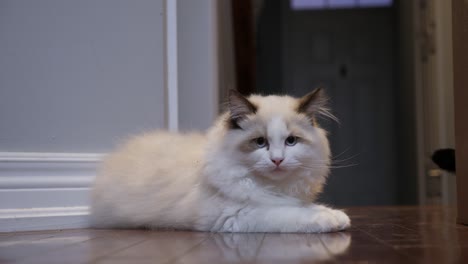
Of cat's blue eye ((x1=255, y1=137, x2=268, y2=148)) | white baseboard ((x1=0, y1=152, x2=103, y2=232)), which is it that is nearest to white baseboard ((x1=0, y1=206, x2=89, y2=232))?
white baseboard ((x1=0, y1=152, x2=103, y2=232))

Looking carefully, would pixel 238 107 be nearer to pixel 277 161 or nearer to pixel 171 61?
pixel 277 161

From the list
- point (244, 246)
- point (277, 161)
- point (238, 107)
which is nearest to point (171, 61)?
point (238, 107)

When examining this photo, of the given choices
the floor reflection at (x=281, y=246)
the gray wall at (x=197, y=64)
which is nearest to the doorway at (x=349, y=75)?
the gray wall at (x=197, y=64)

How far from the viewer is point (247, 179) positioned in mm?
1757

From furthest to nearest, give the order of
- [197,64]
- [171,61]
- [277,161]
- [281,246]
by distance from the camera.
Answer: [197,64] < [171,61] < [277,161] < [281,246]

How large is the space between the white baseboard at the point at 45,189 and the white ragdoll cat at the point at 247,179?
0.22 metres

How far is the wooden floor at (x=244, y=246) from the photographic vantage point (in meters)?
1.19

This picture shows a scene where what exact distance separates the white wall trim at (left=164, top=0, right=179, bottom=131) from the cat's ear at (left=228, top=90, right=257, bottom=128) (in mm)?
627

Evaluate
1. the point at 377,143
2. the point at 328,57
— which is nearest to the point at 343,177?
the point at 377,143

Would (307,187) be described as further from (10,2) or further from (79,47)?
(10,2)

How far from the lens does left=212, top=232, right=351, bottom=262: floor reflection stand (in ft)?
3.93

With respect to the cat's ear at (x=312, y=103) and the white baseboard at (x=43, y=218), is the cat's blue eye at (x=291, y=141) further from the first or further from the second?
the white baseboard at (x=43, y=218)

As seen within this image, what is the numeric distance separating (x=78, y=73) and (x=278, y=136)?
985mm

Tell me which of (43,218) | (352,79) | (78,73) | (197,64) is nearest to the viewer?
(43,218)
